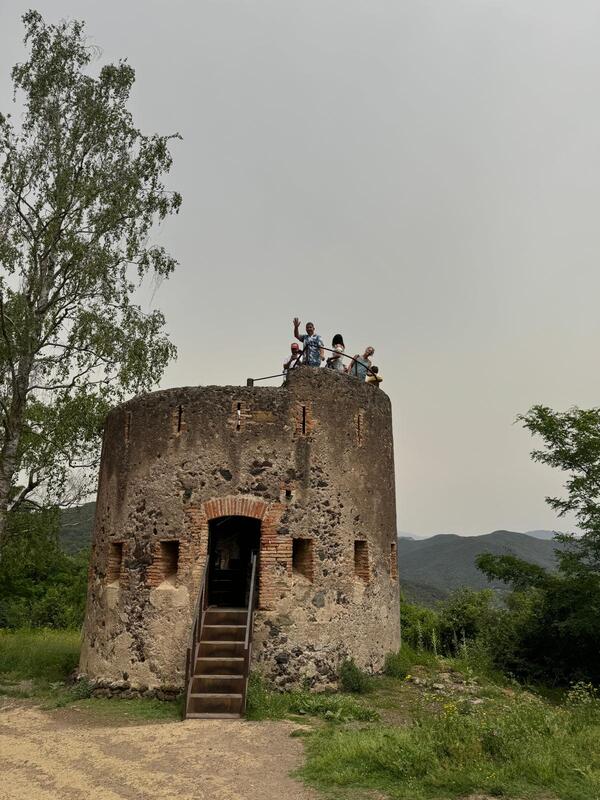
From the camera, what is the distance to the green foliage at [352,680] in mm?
11016

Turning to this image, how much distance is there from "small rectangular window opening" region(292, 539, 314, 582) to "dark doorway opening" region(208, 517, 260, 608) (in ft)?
6.00

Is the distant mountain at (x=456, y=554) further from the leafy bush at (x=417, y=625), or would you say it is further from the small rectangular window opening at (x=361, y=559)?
the small rectangular window opening at (x=361, y=559)

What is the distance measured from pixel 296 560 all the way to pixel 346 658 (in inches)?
75.2

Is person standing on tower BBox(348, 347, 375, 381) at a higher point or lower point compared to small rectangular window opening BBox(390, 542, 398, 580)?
higher

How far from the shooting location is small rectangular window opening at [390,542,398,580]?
519 inches

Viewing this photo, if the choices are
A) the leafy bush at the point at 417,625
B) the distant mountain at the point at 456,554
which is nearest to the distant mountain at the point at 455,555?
the distant mountain at the point at 456,554

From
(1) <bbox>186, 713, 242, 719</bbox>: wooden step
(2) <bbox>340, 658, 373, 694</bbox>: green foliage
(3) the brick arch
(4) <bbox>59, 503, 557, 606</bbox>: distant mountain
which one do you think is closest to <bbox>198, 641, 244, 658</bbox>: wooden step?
(1) <bbox>186, 713, 242, 719</bbox>: wooden step

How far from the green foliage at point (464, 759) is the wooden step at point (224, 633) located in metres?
2.76

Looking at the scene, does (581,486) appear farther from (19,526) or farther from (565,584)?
(19,526)

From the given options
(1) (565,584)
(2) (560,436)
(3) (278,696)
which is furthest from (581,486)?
(3) (278,696)

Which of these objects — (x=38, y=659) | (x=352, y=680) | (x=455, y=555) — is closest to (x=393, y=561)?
(x=352, y=680)

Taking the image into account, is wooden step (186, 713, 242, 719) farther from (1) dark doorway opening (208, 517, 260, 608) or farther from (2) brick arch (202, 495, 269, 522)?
(1) dark doorway opening (208, 517, 260, 608)

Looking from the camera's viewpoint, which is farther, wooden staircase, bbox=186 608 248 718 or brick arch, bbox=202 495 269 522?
brick arch, bbox=202 495 269 522

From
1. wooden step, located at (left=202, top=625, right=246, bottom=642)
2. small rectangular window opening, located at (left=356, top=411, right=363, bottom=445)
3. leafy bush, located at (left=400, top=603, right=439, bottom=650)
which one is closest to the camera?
wooden step, located at (left=202, top=625, right=246, bottom=642)
